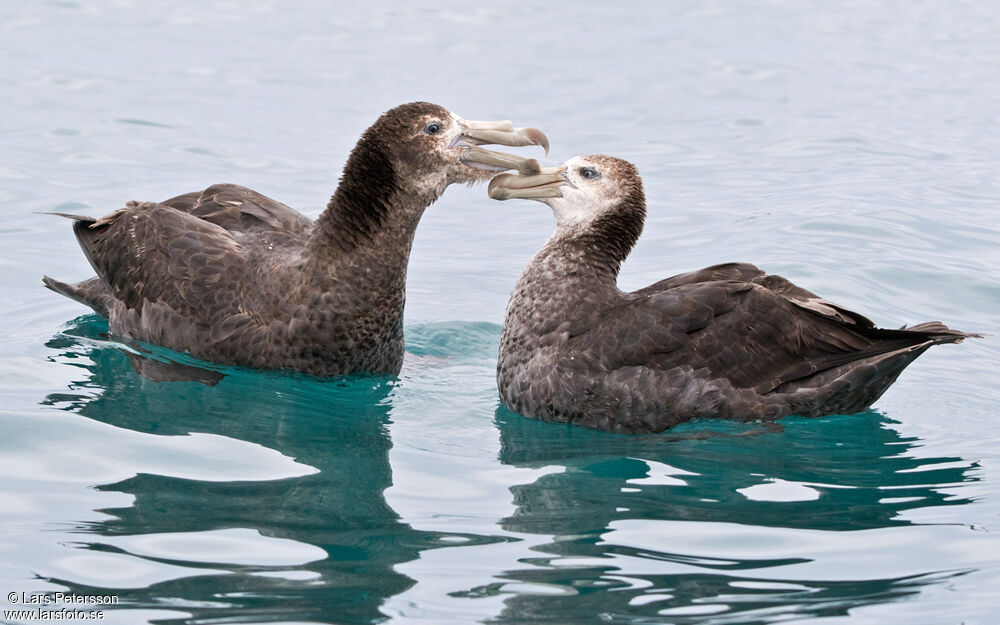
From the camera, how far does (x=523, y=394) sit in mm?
8734

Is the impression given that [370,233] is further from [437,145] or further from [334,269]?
[437,145]

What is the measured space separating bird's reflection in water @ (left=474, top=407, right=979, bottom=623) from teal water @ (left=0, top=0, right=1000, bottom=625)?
24 mm

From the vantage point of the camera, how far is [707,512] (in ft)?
23.3

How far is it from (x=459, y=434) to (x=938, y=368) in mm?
3779

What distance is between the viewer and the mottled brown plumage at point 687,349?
8.43 m

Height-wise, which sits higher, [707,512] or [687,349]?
[687,349]

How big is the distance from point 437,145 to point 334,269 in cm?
104

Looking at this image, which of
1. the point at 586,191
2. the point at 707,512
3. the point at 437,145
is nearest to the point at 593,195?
the point at 586,191

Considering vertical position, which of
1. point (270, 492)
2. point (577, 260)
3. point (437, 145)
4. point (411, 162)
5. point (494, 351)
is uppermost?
point (437, 145)

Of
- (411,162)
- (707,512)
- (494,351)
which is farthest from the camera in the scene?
(494,351)

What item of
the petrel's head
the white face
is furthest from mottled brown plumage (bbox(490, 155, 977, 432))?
the petrel's head

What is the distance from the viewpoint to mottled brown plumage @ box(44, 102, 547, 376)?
892cm

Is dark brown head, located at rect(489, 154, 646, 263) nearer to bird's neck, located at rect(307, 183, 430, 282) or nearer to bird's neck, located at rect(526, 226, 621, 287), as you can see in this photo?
bird's neck, located at rect(526, 226, 621, 287)

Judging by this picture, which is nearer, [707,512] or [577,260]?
[707,512]
